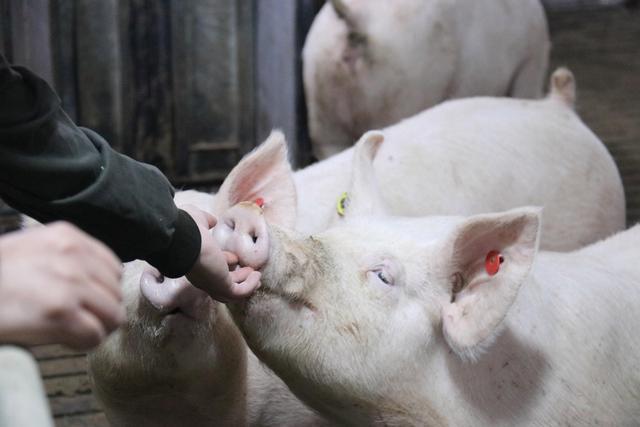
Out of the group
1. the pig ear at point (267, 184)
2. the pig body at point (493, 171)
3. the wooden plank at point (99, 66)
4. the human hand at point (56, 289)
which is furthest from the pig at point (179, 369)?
the wooden plank at point (99, 66)

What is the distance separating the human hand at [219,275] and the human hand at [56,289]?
0.76m

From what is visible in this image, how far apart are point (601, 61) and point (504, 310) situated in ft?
26.5

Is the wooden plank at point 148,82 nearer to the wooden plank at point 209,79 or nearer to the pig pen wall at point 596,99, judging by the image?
the wooden plank at point 209,79

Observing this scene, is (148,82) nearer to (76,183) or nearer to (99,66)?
(99,66)

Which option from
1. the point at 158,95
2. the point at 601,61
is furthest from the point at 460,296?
the point at 601,61

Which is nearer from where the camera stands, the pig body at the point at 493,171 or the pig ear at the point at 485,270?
the pig ear at the point at 485,270

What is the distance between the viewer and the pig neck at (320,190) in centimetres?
349

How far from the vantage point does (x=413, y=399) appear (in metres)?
2.51

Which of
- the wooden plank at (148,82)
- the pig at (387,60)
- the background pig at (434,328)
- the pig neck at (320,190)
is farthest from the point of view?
the wooden plank at (148,82)

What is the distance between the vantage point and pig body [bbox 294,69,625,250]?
374cm

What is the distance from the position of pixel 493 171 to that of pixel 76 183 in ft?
7.59

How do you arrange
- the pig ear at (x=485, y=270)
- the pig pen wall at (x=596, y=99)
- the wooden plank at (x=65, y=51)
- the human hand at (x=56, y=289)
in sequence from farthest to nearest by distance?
the wooden plank at (x=65, y=51), the pig pen wall at (x=596, y=99), the pig ear at (x=485, y=270), the human hand at (x=56, y=289)

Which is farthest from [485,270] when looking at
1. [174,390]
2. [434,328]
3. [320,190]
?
[320,190]

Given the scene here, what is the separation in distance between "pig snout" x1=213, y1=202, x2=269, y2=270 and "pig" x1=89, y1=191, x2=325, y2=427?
264mm
